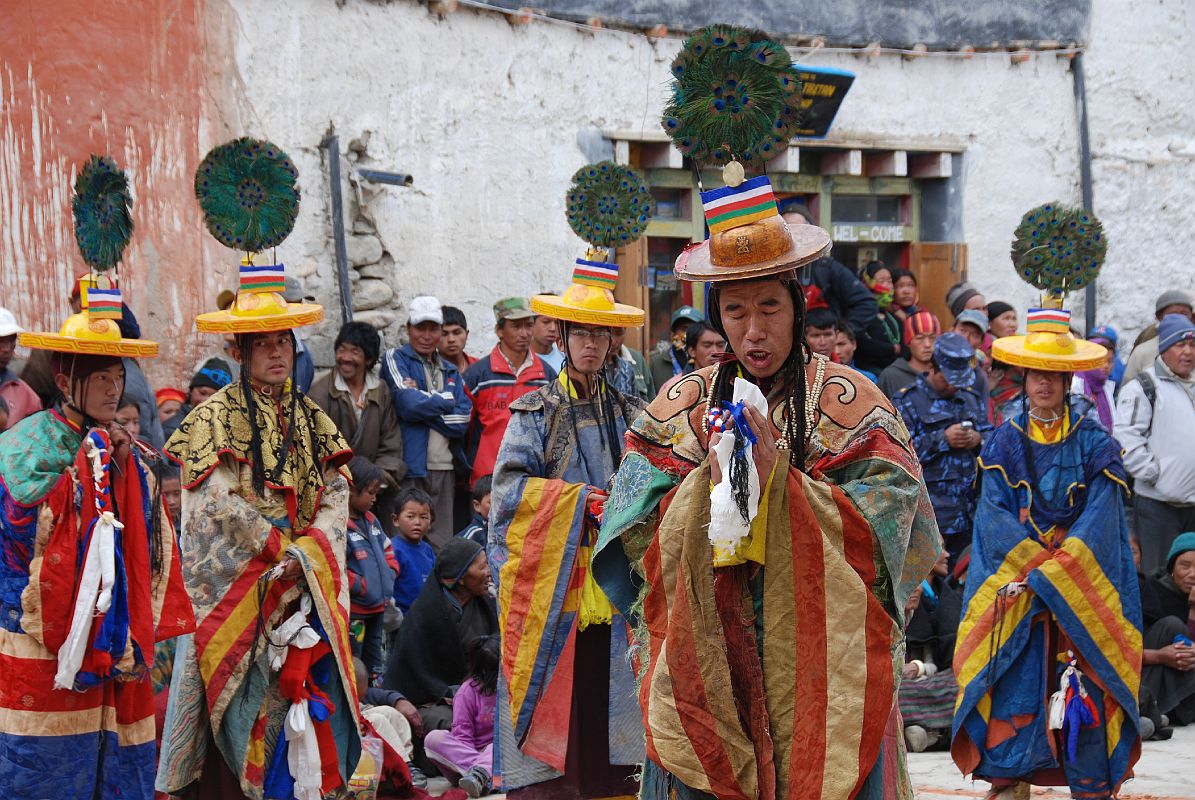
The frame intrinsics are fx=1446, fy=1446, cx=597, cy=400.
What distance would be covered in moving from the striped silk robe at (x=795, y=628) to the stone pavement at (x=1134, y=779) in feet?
12.5

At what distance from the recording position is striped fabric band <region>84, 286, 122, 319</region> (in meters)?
5.70

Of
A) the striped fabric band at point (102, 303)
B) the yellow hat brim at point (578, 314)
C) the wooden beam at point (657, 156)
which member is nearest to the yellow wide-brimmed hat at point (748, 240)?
the yellow hat brim at point (578, 314)

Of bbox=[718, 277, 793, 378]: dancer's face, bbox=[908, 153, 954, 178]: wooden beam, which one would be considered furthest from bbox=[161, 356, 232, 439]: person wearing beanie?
bbox=[908, 153, 954, 178]: wooden beam

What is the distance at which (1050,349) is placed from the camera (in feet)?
22.5

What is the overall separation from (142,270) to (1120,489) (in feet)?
19.4

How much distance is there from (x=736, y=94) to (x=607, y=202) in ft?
8.56

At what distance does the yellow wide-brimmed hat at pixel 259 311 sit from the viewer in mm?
5855

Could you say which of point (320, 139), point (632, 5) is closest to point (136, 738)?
point (320, 139)

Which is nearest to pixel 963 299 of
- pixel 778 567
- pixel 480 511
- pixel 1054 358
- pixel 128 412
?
pixel 1054 358

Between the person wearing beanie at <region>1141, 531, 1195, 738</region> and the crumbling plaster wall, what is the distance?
4.74 m

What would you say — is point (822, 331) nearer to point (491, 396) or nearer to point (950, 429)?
point (950, 429)

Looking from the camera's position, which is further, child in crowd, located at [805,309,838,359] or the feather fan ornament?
child in crowd, located at [805,309,838,359]

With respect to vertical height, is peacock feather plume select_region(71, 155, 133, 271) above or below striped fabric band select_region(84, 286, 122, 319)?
above

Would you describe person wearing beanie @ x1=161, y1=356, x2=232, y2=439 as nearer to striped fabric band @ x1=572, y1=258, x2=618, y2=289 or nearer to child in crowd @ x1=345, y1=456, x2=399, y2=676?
child in crowd @ x1=345, y1=456, x2=399, y2=676
